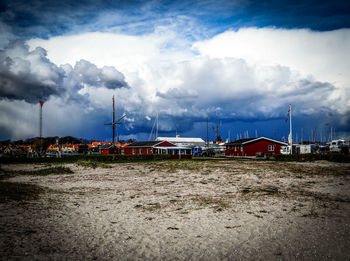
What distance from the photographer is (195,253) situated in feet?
22.2

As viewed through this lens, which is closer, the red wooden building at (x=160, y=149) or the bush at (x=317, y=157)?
the bush at (x=317, y=157)

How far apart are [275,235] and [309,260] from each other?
169 cm

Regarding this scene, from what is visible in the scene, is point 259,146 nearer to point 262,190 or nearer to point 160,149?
point 160,149

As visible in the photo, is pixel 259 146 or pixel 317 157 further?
pixel 259 146

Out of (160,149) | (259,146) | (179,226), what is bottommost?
(179,226)

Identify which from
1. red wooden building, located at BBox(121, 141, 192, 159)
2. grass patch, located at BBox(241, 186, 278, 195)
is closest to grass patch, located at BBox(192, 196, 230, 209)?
grass patch, located at BBox(241, 186, 278, 195)

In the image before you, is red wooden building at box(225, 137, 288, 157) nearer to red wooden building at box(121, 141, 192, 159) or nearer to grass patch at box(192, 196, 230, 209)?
red wooden building at box(121, 141, 192, 159)

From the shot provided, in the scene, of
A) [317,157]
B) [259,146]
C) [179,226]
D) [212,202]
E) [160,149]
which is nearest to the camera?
[179,226]

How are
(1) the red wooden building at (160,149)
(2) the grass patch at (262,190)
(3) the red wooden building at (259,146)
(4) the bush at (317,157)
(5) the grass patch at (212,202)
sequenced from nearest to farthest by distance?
(5) the grass patch at (212,202) → (2) the grass patch at (262,190) → (4) the bush at (317,157) → (3) the red wooden building at (259,146) → (1) the red wooden building at (160,149)

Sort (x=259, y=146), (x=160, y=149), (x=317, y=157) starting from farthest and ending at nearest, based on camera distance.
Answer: (x=160, y=149), (x=259, y=146), (x=317, y=157)

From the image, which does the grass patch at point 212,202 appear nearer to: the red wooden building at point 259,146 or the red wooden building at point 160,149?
the red wooden building at point 259,146

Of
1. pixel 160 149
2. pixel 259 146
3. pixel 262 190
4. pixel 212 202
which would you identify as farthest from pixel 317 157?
pixel 160 149

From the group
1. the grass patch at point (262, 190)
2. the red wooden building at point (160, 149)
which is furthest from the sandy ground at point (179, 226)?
the red wooden building at point (160, 149)

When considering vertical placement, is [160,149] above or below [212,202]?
above
